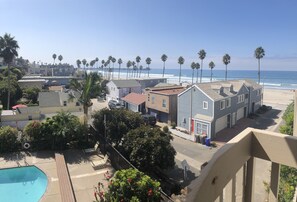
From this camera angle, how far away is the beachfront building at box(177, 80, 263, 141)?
30734 mm

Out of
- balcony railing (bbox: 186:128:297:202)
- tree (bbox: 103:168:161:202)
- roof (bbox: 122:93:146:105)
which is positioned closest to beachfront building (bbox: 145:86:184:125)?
roof (bbox: 122:93:146:105)

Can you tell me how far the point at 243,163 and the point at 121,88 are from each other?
54.6 m

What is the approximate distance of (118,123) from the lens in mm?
23594

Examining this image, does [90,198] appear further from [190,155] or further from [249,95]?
[249,95]

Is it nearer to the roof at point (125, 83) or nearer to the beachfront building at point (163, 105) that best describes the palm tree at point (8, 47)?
the roof at point (125, 83)

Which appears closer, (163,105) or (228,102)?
(228,102)

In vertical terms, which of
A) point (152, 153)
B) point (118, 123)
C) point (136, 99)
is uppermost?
point (136, 99)

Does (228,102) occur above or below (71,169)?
above

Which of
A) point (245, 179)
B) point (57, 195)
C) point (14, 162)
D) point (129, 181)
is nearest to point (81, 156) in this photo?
point (14, 162)

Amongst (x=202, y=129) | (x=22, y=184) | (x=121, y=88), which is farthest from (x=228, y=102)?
(x=121, y=88)

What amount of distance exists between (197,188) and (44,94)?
4735 cm

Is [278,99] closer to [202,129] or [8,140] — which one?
[202,129]

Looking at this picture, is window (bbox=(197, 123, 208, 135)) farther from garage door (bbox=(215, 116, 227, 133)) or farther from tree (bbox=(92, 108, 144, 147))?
tree (bbox=(92, 108, 144, 147))

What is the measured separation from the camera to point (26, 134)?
25.6m
